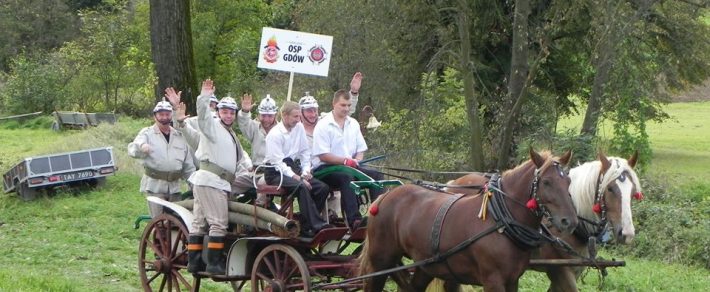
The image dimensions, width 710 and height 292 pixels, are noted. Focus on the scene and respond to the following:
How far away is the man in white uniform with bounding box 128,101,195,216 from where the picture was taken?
1042 centimetres

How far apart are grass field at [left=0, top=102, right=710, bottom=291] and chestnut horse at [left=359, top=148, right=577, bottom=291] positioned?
3.12 metres

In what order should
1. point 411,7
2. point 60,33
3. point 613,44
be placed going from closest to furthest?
point 613,44, point 411,7, point 60,33

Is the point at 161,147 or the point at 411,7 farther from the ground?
the point at 411,7

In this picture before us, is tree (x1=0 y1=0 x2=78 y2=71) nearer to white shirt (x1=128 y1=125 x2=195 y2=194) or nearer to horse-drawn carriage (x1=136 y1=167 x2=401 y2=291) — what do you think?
Result: white shirt (x1=128 y1=125 x2=195 y2=194)

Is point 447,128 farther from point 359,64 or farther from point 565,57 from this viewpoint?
point 565,57

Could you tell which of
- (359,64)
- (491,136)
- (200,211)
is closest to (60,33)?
(359,64)

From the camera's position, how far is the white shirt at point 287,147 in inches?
349

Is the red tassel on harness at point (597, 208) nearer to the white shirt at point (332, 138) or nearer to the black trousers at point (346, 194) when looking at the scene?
the black trousers at point (346, 194)

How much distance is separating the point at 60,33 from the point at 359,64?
33.9 metres

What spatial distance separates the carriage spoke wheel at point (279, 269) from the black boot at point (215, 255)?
0.32m

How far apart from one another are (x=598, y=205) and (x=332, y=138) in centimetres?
242

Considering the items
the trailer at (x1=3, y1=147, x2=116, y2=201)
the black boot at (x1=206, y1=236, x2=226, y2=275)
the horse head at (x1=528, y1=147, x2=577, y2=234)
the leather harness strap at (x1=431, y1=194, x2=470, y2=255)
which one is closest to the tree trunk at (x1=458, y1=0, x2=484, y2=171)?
the trailer at (x1=3, y1=147, x2=116, y2=201)

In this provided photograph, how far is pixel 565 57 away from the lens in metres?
22.2

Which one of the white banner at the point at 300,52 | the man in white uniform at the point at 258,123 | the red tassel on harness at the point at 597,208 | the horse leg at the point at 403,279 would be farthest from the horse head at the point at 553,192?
the white banner at the point at 300,52
